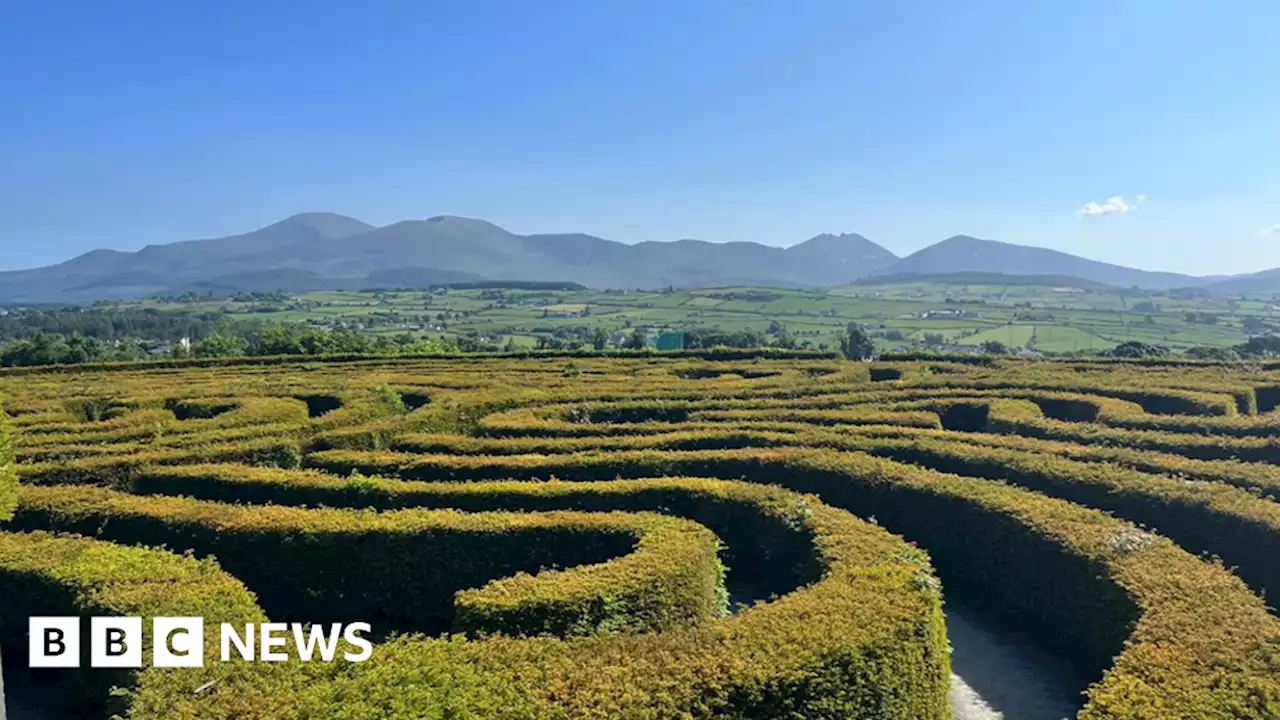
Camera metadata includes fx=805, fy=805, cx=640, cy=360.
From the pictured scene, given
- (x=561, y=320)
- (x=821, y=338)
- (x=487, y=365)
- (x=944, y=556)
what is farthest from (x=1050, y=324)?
(x=944, y=556)

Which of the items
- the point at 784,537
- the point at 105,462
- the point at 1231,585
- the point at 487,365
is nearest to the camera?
the point at 1231,585

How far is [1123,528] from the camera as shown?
50.4 ft

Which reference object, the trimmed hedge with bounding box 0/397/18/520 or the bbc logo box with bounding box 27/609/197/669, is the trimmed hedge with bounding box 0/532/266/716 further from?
the trimmed hedge with bounding box 0/397/18/520

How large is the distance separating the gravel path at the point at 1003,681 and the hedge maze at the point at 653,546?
495 millimetres

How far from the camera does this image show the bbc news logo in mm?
10523

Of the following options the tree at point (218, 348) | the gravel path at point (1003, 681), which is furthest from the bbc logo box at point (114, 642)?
the tree at point (218, 348)

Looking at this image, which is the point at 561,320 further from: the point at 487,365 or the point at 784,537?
the point at 784,537

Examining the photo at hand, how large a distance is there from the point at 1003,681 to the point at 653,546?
21.4 feet

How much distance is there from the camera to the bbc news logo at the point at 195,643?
1052 cm

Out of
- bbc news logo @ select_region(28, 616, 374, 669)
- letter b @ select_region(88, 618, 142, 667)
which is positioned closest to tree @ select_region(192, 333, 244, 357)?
letter b @ select_region(88, 618, 142, 667)

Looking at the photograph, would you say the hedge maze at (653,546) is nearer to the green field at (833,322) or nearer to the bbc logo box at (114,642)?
the bbc logo box at (114,642)

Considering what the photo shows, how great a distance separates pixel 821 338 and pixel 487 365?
9573cm

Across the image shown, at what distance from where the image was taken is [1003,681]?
46.1ft

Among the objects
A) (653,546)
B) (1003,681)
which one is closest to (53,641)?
(653,546)
